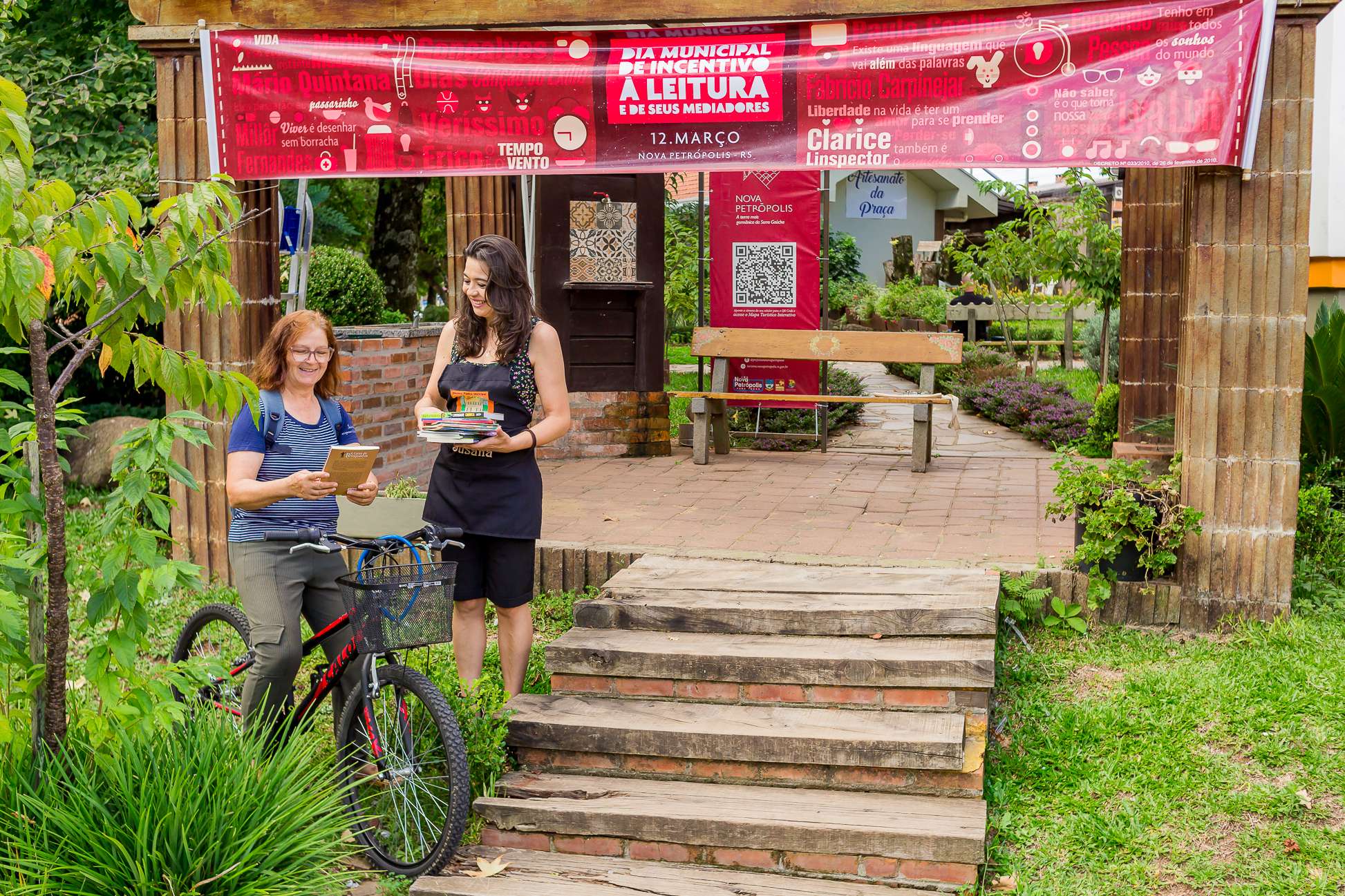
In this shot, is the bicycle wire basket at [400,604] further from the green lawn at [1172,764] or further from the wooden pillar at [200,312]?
the wooden pillar at [200,312]

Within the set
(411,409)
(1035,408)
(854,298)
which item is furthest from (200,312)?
(854,298)

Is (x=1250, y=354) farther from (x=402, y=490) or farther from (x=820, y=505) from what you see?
(x=402, y=490)

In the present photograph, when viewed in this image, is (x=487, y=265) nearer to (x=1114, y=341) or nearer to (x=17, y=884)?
(x=17, y=884)

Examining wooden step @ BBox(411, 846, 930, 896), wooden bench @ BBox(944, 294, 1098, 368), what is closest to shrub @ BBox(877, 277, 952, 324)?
wooden bench @ BBox(944, 294, 1098, 368)

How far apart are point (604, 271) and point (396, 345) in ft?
5.65

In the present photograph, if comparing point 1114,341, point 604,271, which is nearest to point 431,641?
point 604,271

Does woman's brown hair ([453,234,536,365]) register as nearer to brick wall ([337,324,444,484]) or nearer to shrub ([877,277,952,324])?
brick wall ([337,324,444,484])

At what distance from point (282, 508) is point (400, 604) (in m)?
0.79

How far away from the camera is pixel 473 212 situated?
31.1 feet

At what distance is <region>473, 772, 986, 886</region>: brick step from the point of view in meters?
4.04

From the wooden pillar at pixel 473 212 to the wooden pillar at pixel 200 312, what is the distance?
2.73 metres

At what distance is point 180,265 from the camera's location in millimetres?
3439

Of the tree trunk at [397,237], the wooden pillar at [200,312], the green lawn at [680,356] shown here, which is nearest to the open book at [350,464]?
the wooden pillar at [200,312]

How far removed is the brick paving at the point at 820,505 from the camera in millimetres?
6266
